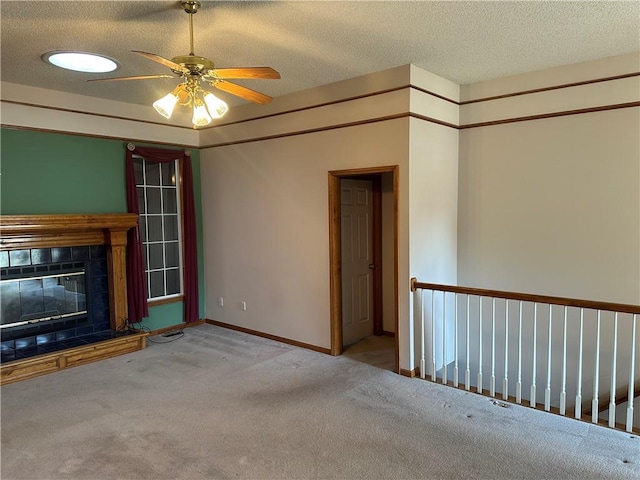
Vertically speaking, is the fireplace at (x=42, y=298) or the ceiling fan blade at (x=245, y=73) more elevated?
the ceiling fan blade at (x=245, y=73)

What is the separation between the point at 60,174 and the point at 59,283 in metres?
1.16

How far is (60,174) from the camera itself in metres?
4.81

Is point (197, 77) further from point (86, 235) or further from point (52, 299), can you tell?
point (52, 299)

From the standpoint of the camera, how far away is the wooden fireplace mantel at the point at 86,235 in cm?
431

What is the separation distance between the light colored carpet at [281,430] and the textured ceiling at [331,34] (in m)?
2.81

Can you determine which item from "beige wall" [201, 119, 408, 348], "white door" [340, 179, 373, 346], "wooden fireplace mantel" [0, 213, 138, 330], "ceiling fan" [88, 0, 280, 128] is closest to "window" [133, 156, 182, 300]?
"beige wall" [201, 119, 408, 348]

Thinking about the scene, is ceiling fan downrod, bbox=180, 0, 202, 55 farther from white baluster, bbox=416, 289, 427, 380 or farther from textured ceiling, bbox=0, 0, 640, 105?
white baluster, bbox=416, 289, 427, 380

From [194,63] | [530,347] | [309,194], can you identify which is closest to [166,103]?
[194,63]

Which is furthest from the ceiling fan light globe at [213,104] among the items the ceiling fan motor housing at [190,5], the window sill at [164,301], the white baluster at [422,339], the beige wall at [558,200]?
the window sill at [164,301]

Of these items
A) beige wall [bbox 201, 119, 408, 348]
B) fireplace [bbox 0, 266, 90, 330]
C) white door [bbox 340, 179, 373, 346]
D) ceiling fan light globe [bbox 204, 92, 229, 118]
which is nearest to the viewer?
ceiling fan light globe [bbox 204, 92, 229, 118]

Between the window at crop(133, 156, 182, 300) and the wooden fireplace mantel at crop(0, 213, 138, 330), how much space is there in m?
0.50

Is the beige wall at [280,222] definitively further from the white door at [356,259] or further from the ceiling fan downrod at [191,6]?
the ceiling fan downrod at [191,6]

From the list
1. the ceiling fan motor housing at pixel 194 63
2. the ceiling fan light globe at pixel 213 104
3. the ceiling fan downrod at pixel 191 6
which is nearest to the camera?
the ceiling fan motor housing at pixel 194 63

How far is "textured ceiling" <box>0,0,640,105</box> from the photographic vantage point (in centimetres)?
285
